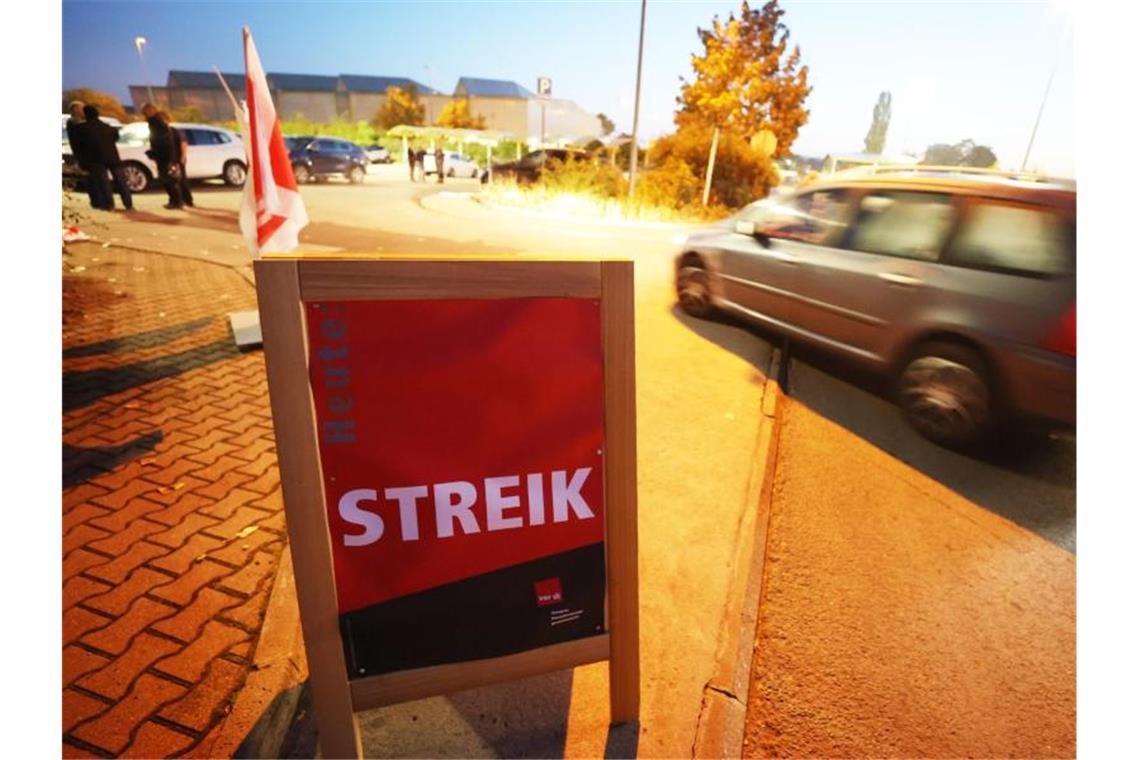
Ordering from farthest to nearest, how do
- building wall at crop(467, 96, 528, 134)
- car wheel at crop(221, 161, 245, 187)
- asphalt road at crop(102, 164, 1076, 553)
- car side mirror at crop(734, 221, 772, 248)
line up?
building wall at crop(467, 96, 528, 134), car wheel at crop(221, 161, 245, 187), car side mirror at crop(734, 221, 772, 248), asphalt road at crop(102, 164, 1076, 553)

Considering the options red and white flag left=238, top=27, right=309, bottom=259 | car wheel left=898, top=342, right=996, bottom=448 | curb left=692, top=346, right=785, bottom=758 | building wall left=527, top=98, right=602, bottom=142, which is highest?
building wall left=527, top=98, right=602, bottom=142

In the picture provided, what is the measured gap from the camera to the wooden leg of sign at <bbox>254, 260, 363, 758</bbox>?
1319 millimetres

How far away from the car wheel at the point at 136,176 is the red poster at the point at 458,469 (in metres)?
18.2

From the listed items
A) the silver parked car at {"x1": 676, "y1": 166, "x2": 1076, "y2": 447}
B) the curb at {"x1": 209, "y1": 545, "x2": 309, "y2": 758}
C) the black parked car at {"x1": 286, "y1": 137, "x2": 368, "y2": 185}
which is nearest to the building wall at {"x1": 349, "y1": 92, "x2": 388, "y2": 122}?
the black parked car at {"x1": 286, "y1": 137, "x2": 368, "y2": 185}

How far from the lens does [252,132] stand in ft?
11.4

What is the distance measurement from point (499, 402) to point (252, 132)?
3.06 m

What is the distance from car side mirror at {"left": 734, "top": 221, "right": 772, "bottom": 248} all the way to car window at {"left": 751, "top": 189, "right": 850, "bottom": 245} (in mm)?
47

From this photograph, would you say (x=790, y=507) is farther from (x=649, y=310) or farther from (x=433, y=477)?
(x=649, y=310)

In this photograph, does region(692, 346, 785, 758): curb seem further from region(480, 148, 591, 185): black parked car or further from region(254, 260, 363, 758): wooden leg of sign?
region(480, 148, 591, 185): black parked car

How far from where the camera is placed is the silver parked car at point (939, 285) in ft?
11.1

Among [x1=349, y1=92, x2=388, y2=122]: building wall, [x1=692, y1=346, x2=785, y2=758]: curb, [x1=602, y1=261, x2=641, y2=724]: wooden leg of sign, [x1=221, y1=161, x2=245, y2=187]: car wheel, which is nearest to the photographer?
[x1=602, y1=261, x2=641, y2=724]: wooden leg of sign

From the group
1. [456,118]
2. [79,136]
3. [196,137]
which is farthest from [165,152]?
[456,118]
